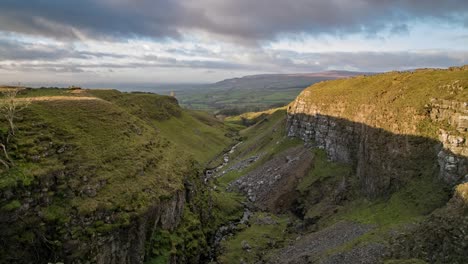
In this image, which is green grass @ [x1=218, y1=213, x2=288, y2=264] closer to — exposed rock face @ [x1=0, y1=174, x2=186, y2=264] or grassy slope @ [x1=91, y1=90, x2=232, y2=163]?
exposed rock face @ [x1=0, y1=174, x2=186, y2=264]

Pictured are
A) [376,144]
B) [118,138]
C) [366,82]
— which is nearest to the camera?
[118,138]

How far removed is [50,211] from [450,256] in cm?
3780

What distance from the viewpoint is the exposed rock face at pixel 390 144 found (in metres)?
48.3

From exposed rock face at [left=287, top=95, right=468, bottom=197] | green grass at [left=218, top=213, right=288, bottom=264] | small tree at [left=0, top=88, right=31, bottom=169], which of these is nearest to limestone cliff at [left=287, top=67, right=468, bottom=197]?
exposed rock face at [left=287, top=95, right=468, bottom=197]

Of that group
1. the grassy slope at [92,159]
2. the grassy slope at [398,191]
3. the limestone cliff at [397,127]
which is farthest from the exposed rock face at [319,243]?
the grassy slope at [92,159]

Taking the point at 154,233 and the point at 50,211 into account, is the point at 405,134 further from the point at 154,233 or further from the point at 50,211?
the point at 50,211

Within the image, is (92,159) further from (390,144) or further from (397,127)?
(397,127)

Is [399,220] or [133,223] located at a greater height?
[133,223]

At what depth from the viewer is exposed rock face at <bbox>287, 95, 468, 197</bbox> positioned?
158 ft

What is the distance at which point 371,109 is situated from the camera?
66.6 meters

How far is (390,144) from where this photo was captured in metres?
58.8

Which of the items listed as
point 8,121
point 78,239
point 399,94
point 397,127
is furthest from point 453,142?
point 8,121

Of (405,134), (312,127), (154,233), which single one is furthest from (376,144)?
(154,233)

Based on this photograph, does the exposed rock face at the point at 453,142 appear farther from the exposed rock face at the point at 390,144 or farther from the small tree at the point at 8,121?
the small tree at the point at 8,121
